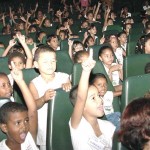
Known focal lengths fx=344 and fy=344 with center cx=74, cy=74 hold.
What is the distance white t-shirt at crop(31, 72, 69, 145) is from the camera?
2760mm

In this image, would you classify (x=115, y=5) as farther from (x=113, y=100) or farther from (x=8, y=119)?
(x=8, y=119)

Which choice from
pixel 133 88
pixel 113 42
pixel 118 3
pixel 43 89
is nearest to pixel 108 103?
pixel 133 88

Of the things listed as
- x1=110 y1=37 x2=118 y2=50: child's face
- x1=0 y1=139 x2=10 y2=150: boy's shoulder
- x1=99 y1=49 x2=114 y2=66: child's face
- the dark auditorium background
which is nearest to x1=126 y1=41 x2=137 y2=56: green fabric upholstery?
x1=110 y1=37 x2=118 y2=50: child's face

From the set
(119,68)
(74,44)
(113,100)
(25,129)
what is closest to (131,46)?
(74,44)

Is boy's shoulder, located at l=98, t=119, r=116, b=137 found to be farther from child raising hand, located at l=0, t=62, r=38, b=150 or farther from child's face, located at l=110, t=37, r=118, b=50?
child's face, located at l=110, t=37, r=118, b=50

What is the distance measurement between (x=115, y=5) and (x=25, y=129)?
1366 centimetres

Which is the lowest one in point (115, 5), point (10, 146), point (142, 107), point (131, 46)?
point (10, 146)

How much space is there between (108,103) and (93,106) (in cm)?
85

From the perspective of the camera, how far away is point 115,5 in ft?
49.9

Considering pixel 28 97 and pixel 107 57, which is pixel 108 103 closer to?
pixel 28 97

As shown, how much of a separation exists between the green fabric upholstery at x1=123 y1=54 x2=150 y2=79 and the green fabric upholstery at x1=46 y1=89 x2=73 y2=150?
53.8 inches

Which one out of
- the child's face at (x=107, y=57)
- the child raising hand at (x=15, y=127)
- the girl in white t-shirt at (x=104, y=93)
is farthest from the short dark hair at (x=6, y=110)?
the child's face at (x=107, y=57)

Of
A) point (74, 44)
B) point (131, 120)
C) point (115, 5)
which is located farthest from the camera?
point (115, 5)

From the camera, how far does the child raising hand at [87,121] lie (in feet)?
7.22
